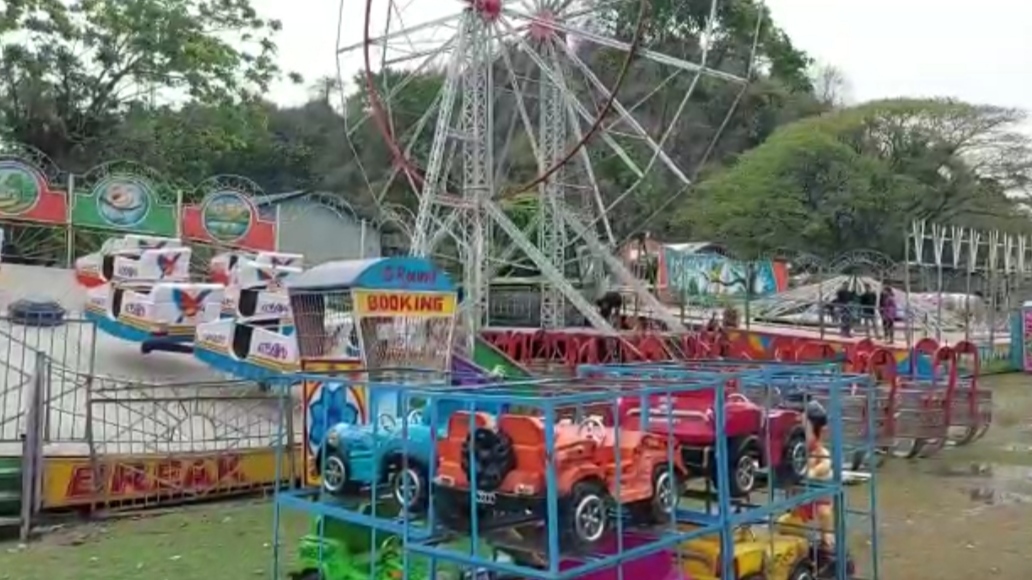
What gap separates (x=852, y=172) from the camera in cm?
3744

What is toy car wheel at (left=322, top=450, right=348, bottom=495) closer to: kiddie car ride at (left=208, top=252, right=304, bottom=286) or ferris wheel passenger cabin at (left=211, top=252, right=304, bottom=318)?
ferris wheel passenger cabin at (left=211, top=252, right=304, bottom=318)

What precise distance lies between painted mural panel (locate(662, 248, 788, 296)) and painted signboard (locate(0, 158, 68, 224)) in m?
14.2

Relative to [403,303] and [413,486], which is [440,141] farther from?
[413,486]

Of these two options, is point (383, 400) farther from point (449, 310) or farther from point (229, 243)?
point (229, 243)

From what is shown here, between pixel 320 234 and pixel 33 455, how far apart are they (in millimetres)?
20720

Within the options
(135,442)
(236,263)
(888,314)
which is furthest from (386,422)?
(888,314)

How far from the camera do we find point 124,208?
22.5 m

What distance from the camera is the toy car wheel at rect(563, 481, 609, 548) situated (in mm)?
4742

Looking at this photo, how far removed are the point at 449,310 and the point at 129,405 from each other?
125 inches

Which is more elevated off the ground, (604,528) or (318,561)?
(604,528)

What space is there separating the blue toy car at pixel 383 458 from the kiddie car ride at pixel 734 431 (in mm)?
1106

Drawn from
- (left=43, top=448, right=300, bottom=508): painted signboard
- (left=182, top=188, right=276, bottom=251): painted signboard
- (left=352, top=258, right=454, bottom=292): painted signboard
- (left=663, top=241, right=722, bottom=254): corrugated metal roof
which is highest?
(left=663, top=241, right=722, bottom=254): corrugated metal roof

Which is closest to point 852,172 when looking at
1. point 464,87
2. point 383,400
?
point 464,87

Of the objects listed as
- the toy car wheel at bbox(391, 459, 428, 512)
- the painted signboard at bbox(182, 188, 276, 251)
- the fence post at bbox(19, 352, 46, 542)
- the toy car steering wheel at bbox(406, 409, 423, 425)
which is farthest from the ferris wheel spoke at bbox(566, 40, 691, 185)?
the toy car wheel at bbox(391, 459, 428, 512)
